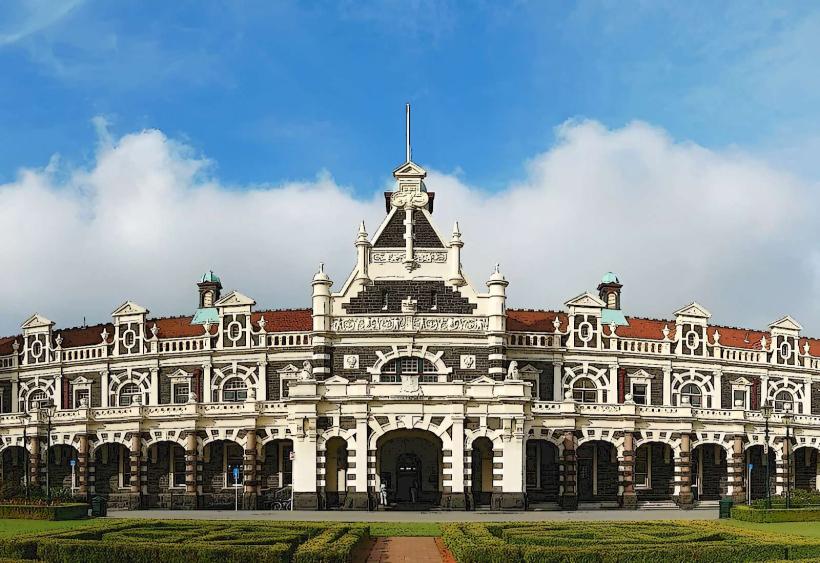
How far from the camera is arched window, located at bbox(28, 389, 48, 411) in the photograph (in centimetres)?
8188

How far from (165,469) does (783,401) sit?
48314mm

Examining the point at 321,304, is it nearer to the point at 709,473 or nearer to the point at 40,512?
the point at 40,512

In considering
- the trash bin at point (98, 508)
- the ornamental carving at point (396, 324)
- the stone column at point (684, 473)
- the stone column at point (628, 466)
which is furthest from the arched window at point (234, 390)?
the stone column at point (684, 473)

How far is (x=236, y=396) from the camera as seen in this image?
3073 inches

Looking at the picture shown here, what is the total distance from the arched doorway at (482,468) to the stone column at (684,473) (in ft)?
46.5

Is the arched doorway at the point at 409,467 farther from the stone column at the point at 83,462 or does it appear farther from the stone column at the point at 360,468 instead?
the stone column at the point at 83,462

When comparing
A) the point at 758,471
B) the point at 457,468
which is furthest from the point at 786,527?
the point at 758,471

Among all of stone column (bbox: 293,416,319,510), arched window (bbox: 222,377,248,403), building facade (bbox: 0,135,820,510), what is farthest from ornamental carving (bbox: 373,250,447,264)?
arched window (bbox: 222,377,248,403)

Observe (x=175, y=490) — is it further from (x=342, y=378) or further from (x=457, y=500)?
(x=457, y=500)

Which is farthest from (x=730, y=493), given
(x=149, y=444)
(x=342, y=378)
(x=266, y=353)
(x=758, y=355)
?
(x=149, y=444)

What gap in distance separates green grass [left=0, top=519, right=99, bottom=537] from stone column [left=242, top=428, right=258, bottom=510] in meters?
17.2

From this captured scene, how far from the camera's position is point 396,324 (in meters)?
70.2

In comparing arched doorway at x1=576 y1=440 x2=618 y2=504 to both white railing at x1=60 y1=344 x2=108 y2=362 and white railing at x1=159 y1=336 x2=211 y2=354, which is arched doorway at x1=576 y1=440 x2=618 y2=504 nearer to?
white railing at x1=159 y1=336 x2=211 y2=354

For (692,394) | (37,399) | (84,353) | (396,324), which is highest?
(396,324)
